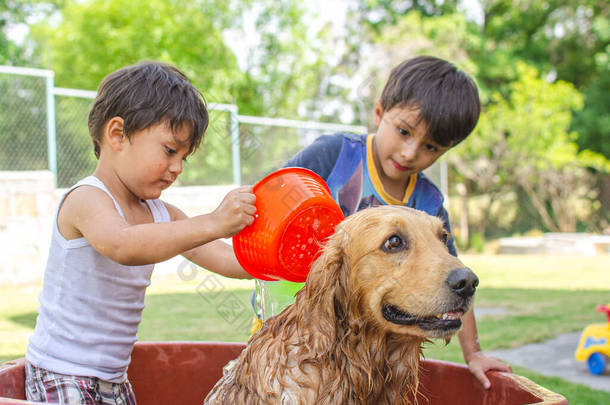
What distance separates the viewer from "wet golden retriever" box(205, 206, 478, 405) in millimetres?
1848

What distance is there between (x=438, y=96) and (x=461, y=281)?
140cm

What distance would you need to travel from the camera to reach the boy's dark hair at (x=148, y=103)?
224 centimetres

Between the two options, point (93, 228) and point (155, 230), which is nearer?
point (155, 230)

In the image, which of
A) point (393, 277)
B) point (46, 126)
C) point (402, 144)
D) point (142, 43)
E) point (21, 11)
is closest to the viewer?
point (393, 277)

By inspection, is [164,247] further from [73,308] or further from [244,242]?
[73,308]

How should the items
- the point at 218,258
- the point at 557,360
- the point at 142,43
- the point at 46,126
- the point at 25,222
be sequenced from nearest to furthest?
the point at 218,258
the point at 557,360
the point at 25,222
the point at 46,126
the point at 142,43

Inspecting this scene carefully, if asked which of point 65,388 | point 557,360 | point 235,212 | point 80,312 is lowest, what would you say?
point 557,360

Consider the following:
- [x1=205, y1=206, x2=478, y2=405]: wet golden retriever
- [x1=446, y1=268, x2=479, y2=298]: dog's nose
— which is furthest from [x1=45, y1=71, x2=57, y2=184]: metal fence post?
[x1=446, y1=268, x2=479, y2=298]: dog's nose

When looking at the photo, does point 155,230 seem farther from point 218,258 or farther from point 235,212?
point 218,258

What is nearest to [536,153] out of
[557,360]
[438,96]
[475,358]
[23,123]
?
[557,360]

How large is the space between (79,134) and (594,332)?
26.4 feet

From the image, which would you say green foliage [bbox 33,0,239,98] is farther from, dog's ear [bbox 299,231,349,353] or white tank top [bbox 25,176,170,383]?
dog's ear [bbox 299,231,349,353]

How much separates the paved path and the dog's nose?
152 inches

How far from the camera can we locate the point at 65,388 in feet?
7.34
